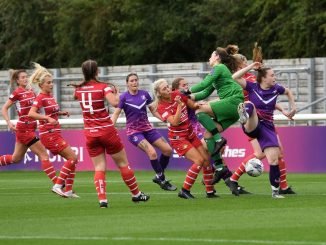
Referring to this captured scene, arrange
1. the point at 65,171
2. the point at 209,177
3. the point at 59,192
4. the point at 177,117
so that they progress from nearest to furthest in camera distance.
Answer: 1. the point at 177,117
2. the point at 209,177
3. the point at 59,192
4. the point at 65,171

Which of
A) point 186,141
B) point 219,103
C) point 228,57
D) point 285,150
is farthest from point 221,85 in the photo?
point 285,150

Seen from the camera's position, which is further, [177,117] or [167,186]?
[167,186]

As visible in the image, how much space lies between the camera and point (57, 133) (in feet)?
74.2

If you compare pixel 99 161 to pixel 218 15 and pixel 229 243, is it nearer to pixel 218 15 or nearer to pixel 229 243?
pixel 229 243

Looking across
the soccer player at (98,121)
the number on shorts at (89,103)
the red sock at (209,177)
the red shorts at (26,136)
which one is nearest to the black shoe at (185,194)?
the red sock at (209,177)

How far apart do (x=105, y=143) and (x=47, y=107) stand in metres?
3.57

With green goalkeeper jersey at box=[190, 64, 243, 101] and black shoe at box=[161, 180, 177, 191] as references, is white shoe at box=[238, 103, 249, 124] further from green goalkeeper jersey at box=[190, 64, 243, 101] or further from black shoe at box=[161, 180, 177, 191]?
black shoe at box=[161, 180, 177, 191]

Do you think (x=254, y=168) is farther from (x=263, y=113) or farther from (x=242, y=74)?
(x=242, y=74)

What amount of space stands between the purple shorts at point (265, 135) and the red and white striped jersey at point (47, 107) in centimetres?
366

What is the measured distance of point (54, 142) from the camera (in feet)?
73.7

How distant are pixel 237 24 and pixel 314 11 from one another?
4.44 meters

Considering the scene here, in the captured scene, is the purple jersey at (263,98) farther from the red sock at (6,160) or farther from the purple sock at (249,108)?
the red sock at (6,160)

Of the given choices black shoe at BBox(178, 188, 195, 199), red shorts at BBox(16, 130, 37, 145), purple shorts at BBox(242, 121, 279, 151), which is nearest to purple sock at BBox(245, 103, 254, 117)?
purple shorts at BBox(242, 121, 279, 151)

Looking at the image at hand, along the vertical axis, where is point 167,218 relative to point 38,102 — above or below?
below
